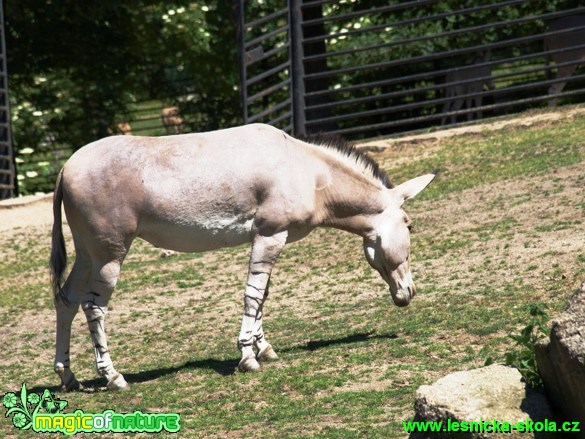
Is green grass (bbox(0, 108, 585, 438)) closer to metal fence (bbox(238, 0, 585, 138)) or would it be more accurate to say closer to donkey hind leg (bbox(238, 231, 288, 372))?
donkey hind leg (bbox(238, 231, 288, 372))

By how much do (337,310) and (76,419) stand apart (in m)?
3.15

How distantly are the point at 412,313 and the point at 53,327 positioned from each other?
3.42 meters

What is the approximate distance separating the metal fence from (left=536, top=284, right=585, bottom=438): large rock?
11.1 metres

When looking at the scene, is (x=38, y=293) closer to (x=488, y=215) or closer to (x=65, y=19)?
(x=488, y=215)

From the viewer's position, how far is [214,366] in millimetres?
8641

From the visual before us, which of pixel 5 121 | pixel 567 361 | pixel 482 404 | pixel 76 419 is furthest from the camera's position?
pixel 5 121

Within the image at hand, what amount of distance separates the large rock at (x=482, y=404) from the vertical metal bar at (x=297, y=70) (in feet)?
37.3

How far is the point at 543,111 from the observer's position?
16.5 metres

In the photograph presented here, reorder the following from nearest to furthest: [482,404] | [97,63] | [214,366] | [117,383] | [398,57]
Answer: [482,404], [117,383], [214,366], [398,57], [97,63]

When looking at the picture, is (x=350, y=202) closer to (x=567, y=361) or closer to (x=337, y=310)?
(x=337, y=310)

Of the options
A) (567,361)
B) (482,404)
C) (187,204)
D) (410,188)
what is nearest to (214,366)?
(187,204)

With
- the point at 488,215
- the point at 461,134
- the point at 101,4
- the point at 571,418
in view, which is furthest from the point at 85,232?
the point at 101,4

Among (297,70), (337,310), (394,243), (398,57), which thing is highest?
(394,243)

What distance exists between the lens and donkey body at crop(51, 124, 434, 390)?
8164 mm
